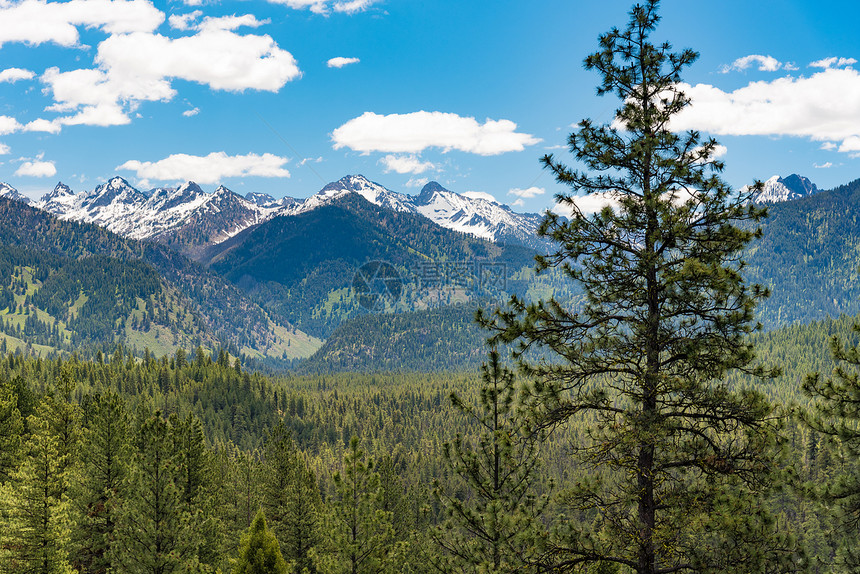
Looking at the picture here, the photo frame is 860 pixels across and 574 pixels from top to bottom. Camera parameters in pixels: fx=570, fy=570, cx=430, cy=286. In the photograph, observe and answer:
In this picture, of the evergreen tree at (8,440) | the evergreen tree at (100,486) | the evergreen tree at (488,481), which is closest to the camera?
the evergreen tree at (488,481)

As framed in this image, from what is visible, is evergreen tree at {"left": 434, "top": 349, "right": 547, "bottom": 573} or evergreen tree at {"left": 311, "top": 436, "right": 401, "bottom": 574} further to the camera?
evergreen tree at {"left": 311, "top": 436, "right": 401, "bottom": 574}

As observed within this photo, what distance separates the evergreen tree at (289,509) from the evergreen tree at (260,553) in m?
18.0

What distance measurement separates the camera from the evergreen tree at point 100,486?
4175cm

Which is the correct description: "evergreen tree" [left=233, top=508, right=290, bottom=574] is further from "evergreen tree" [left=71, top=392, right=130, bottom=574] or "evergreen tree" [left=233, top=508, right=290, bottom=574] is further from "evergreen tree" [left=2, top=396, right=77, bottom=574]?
"evergreen tree" [left=71, top=392, right=130, bottom=574]

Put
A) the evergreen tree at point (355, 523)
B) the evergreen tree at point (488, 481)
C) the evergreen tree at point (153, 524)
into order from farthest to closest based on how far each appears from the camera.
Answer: the evergreen tree at point (355, 523), the evergreen tree at point (153, 524), the evergreen tree at point (488, 481)

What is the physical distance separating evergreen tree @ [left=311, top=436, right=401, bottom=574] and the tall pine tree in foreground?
20995 millimetres

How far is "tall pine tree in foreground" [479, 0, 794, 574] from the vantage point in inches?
595

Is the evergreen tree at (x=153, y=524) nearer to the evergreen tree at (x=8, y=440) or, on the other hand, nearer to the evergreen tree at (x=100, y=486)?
the evergreen tree at (x=100, y=486)

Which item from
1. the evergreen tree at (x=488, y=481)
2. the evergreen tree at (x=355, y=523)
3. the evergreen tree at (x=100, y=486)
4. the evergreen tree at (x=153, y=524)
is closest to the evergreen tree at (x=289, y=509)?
the evergreen tree at (x=100, y=486)

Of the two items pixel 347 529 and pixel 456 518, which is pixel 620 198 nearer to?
pixel 456 518

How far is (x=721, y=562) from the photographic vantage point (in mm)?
14891

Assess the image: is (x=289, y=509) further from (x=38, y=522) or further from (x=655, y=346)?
(x=655, y=346)

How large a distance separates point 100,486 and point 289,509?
16.0 metres

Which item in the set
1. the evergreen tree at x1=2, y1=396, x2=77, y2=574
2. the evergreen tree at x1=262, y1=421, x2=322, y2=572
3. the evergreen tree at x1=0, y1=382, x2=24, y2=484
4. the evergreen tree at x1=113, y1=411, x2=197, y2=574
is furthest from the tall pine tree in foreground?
the evergreen tree at x1=0, y1=382, x2=24, y2=484
